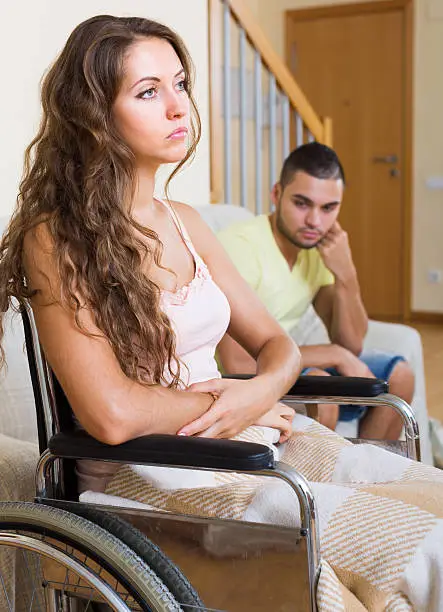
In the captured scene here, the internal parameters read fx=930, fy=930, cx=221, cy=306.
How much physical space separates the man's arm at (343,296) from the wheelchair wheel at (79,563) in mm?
1351

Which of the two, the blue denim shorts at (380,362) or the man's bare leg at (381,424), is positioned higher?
the blue denim shorts at (380,362)

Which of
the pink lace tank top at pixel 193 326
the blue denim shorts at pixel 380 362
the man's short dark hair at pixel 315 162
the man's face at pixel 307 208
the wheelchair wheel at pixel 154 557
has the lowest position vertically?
the blue denim shorts at pixel 380 362

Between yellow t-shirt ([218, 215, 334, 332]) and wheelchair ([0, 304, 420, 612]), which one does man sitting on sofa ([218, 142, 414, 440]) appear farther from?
wheelchair ([0, 304, 420, 612])

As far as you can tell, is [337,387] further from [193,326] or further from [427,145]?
[427,145]

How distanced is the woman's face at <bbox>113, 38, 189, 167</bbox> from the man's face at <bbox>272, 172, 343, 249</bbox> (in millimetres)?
1115

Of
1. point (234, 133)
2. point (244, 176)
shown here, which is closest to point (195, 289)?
point (244, 176)

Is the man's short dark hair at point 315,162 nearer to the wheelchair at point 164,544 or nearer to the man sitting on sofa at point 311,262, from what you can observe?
the man sitting on sofa at point 311,262

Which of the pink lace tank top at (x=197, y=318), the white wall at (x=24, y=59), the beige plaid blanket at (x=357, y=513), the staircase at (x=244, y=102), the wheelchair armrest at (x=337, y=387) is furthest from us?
the staircase at (x=244, y=102)

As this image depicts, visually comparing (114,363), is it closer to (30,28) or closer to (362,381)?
(362,381)

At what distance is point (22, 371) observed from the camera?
1.98m

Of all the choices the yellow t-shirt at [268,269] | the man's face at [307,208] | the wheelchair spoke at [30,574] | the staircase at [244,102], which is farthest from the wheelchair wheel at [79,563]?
the staircase at [244,102]

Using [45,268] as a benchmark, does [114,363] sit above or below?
below

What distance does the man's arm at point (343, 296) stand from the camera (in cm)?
256

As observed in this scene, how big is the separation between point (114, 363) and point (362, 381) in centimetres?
55
